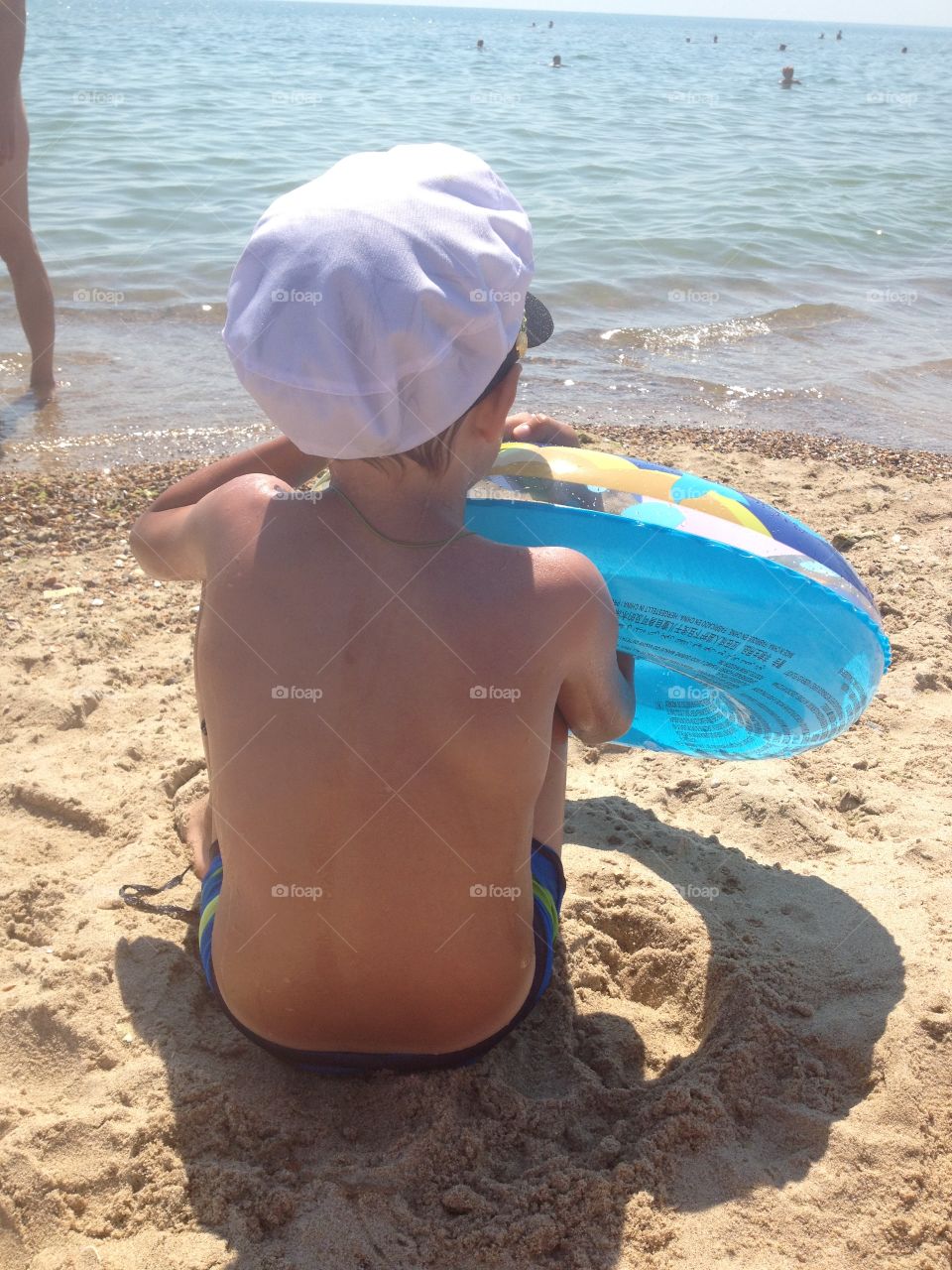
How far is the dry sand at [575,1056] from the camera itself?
169 cm

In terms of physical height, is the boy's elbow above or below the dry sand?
above

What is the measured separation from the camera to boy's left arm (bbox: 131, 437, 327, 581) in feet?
5.85

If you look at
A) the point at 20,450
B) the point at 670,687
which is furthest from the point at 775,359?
the point at 670,687

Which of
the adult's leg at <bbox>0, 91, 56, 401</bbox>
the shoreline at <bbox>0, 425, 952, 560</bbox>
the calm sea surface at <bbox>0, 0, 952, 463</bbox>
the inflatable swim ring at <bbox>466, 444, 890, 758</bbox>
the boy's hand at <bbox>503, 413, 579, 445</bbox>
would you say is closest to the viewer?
the inflatable swim ring at <bbox>466, 444, 890, 758</bbox>

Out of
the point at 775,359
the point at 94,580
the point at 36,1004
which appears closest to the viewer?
the point at 36,1004

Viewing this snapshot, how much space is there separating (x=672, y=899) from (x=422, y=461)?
136 centimetres

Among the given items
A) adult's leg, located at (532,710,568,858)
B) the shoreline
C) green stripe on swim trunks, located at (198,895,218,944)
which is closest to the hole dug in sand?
adult's leg, located at (532,710,568,858)

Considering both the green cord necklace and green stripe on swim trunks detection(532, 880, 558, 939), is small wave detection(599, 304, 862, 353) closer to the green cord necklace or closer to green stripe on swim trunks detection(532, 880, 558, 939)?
green stripe on swim trunks detection(532, 880, 558, 939)

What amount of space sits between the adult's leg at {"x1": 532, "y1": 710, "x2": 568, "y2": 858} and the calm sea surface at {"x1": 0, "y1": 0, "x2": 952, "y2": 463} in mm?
4183

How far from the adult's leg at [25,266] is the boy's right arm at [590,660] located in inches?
192

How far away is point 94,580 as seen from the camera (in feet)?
13.0

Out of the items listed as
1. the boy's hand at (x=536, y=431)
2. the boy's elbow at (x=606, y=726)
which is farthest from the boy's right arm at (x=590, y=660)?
the boy's hand at (x=536, y=431)

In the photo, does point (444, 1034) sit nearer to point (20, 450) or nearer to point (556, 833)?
point (556, 833)

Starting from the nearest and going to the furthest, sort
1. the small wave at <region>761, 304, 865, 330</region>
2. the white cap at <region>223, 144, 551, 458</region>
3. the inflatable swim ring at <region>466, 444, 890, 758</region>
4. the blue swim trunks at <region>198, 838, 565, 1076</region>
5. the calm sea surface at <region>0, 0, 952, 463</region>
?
the white cap at <region>223, 144, 551, 458</region> < the blue swim trunks at <region>198, 838, 565, 1076</region> < the inflatable swim ring at <region>466, 444, 890, 758</region> < the calm sea surface at <region>0, 0, 952, 463</region> < the small wave at <region>761, 304, 865, 330</region>
